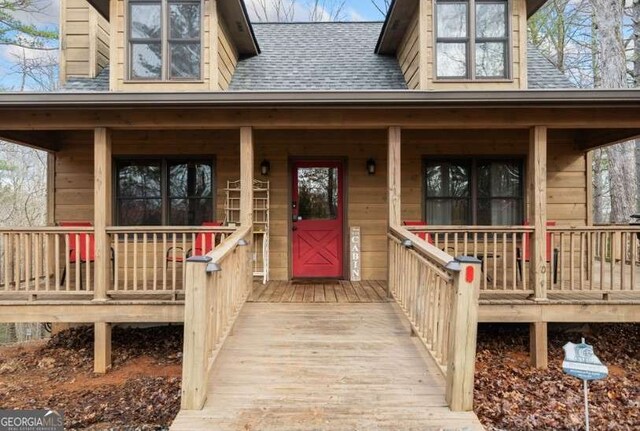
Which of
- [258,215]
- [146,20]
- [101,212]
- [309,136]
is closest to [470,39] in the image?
[309,136]

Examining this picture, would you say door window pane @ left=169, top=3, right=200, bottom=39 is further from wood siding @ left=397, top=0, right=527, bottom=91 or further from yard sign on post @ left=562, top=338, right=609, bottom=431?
yard sign on post @ left=562, top=338, right=609, bottom=431

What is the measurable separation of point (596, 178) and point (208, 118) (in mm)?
16615

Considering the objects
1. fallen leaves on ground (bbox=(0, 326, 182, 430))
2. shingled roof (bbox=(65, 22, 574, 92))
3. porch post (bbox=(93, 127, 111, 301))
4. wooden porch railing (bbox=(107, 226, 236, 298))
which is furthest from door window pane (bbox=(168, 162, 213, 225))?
fallen leaves on ground (bbox=(0, 326, 182, 430))

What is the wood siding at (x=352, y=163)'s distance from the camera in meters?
6.48

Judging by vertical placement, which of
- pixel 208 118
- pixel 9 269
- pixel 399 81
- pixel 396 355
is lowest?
pixel 396 355

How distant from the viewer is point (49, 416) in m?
3.52

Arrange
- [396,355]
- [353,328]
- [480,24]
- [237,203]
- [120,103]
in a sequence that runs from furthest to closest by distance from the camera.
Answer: [237,203] → [480,24] → [120,103] → [353,328] → [396,355]

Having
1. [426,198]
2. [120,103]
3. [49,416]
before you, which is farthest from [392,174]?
[49,416]

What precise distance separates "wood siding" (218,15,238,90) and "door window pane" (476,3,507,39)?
3901mm

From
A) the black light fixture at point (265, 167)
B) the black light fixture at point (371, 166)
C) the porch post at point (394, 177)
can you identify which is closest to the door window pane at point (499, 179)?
the black light fixture at point (371, 166)

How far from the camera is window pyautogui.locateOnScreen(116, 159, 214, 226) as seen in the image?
647 centimetres

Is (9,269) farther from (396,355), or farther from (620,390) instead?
(620,390)

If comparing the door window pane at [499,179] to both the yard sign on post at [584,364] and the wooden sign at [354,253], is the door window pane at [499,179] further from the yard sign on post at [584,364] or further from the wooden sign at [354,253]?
the yard sign on post at [584,364]

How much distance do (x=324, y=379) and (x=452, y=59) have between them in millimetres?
4865
